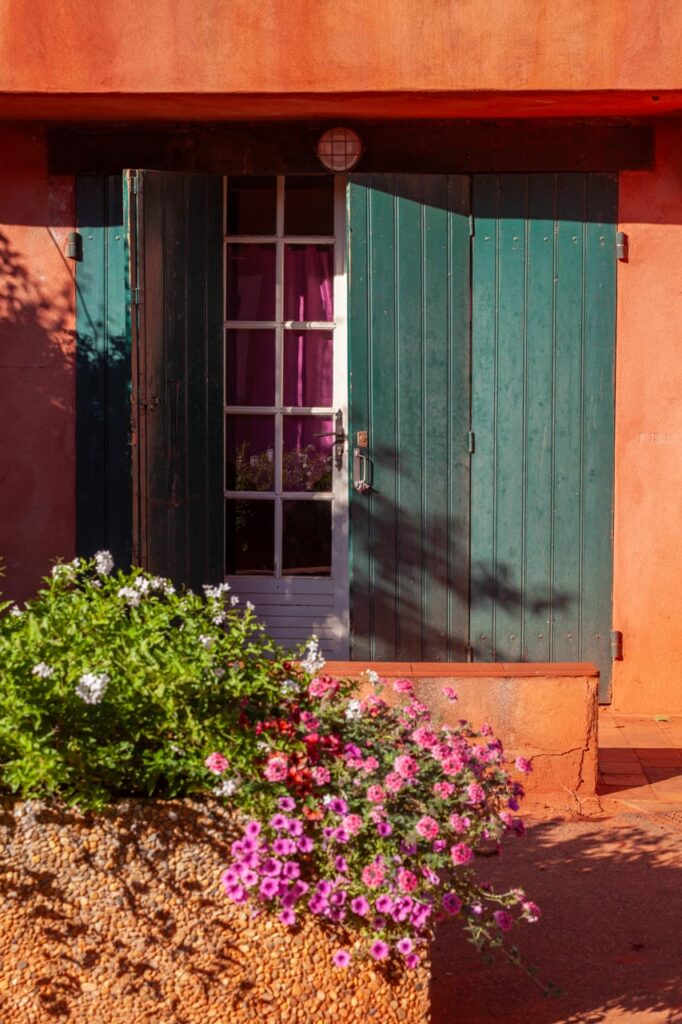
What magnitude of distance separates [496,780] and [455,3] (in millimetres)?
4123

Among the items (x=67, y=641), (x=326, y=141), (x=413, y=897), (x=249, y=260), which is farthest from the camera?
(x=249, y=260)

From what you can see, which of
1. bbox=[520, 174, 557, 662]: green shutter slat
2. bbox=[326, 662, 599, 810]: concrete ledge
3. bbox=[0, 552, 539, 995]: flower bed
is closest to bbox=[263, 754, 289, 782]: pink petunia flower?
bbox=[0, 552, 539, 995]: flower bed

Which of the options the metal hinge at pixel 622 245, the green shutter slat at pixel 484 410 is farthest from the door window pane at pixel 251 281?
the metal hinge at pixel 622 245

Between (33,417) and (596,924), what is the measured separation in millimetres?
3816

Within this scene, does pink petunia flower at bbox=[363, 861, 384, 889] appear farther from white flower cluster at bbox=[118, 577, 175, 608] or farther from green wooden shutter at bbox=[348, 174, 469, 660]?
green wooden shutter at bbox=[348, 174, 469, 660]

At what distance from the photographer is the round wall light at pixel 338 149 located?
21.2ft

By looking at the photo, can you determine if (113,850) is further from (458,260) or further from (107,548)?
(458,260)

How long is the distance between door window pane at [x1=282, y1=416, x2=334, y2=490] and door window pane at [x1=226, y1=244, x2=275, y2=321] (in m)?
0.58

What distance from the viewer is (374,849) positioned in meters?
3.02

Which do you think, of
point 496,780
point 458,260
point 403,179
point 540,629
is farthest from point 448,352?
point 496,780

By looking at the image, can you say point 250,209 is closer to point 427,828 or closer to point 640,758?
point 640,758

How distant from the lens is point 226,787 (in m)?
2.98

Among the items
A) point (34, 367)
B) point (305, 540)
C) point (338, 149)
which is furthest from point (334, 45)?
point (305, 540)

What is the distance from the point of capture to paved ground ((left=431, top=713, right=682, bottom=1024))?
3.53 metres
